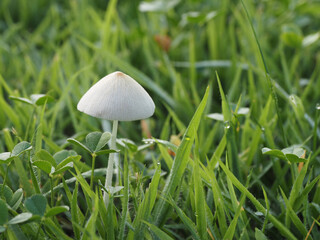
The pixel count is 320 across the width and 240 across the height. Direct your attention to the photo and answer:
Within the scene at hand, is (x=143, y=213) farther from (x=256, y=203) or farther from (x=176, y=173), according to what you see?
(x=256, y=203)

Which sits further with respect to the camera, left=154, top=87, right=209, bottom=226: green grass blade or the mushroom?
left=154, top=87, right=209, bottom=226: green grass blade

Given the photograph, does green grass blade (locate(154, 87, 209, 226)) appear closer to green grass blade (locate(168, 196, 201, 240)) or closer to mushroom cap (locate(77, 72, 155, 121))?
green grass blade (locate(168, 196, 201, 240))

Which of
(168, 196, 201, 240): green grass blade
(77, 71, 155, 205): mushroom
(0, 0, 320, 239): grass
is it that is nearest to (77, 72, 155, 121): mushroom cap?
(77, 71, 155, 205): mushroom

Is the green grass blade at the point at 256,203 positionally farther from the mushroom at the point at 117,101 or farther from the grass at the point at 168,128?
the mushroom at the point at 117,101

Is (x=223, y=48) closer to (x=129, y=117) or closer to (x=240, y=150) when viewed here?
(x=240, y=150)

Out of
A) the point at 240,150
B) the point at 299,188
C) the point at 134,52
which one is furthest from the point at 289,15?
the point at 299,188

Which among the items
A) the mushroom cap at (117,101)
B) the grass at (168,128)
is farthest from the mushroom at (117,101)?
the grass at (168,128)

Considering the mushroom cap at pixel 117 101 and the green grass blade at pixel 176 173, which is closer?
the mushroom cap at pixel 117 101
